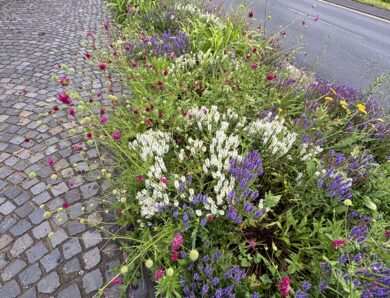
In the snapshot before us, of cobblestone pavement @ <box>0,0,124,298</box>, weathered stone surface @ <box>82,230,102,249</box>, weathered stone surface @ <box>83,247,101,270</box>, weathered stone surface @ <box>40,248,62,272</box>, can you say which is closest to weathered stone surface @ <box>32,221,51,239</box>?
cobblestone pavement @ <box>0,0,124,298</box>

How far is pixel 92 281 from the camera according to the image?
2.25 metres

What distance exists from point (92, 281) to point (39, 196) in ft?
3.69

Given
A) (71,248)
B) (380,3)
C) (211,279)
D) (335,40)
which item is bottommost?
(335,40)

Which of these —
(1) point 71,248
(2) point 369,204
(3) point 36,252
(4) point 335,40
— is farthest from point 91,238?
(4) point 335,40

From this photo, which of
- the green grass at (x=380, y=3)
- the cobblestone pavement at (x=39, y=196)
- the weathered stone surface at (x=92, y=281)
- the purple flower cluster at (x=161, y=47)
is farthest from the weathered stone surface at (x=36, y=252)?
the green grass at (x=380, y=3)

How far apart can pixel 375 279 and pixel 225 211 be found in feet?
3.50

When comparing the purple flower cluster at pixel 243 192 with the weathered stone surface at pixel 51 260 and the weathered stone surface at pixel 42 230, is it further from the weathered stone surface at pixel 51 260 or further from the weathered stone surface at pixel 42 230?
the weathered stone surface at pixel 42 230

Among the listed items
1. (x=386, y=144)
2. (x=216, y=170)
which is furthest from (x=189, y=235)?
(x=386, y=144)

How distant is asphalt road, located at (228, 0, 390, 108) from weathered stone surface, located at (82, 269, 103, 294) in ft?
13.4

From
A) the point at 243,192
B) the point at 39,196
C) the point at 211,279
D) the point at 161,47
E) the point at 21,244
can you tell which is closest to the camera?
the point at 211,279

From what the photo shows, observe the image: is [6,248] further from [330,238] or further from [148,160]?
[330,238]

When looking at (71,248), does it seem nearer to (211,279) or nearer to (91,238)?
(91,238)

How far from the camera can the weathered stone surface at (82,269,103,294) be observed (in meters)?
2.21

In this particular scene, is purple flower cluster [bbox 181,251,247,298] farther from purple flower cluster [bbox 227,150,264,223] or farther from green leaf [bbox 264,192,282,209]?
green leaf [bbox 264,192,282,209]
